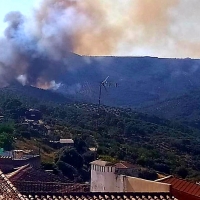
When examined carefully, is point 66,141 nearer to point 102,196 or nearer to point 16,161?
point 16,161

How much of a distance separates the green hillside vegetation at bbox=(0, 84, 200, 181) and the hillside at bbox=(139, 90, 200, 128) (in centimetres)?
1335

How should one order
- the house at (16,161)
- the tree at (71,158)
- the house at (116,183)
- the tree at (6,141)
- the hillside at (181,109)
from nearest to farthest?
the house at (116,183)
the house at (16,161)
the tree at (71,158)
the tree at (6,141)
the hillside at (181,109)

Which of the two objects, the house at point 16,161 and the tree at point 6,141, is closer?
the house at point 16,161

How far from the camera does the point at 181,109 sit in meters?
104

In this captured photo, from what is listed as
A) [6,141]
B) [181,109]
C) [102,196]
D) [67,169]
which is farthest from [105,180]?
[181,109]

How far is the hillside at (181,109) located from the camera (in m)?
98.6

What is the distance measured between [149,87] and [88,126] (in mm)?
74798

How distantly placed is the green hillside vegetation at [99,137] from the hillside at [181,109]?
13.4 meters

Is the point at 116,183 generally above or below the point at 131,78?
below

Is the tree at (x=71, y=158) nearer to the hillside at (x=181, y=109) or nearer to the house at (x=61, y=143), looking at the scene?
the house at (x=61, y=143)

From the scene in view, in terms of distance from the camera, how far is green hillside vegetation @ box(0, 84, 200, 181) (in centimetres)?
4397

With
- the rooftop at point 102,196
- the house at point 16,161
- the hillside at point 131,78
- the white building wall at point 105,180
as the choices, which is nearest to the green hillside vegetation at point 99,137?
the house at point 16,161

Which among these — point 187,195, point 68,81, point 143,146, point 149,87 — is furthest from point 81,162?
point 149,87

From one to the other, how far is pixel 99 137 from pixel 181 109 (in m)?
47.5
